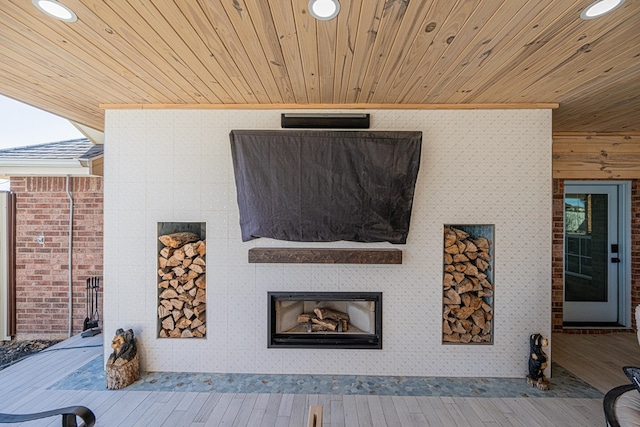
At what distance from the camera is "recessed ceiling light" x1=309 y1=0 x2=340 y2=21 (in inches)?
53.9

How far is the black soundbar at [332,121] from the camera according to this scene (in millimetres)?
2625

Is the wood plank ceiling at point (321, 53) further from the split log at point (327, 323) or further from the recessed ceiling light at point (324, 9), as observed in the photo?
the split log at point (327, 323)

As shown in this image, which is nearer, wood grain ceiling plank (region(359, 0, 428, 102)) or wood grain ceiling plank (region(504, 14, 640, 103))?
wood grain ceiling plank (region(359, 0, 428, 102))

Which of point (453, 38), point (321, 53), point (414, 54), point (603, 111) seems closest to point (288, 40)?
point (321, 53)

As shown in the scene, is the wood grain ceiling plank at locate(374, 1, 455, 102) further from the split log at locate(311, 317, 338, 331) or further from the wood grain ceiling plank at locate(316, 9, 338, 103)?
the split log at locate(311, 317, 338, 331)

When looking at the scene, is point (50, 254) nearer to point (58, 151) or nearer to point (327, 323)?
point (58, 151)

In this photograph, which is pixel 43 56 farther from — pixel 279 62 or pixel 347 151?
pixel 347 151

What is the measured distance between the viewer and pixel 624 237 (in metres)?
3.78

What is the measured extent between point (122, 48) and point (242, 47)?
77 cm

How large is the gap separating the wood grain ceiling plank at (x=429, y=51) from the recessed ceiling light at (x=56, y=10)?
1.85 m

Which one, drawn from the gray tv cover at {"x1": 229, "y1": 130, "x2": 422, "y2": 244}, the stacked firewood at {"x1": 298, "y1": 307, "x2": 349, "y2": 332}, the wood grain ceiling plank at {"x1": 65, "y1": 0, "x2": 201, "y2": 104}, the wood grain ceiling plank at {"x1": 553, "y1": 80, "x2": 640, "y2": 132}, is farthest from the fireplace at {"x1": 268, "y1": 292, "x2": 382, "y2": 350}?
the wood grain ceiling plank at {"x1": 553, "y1": 80, "x2": 640, "y2": 132}

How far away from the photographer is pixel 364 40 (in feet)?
5.47

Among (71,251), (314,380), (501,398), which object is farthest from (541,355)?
(71,251)

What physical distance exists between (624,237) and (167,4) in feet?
18.1
